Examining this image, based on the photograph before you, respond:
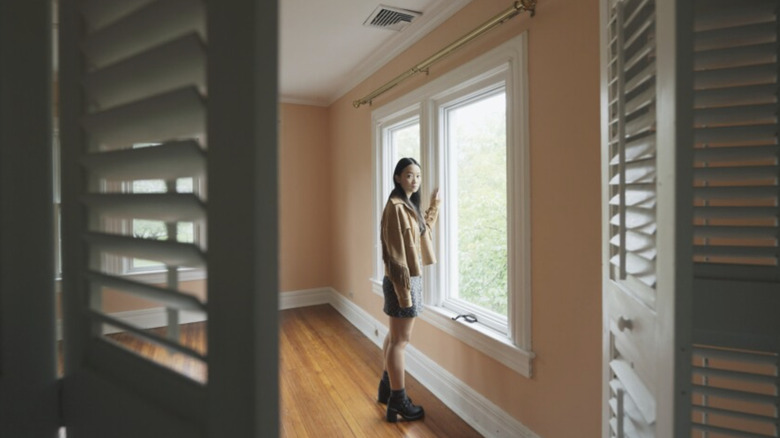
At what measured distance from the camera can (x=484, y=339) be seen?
227cm

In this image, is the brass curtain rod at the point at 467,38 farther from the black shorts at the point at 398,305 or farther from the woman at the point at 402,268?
the black shorts at the point at 398,305

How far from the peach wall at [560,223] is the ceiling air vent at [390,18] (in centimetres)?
46

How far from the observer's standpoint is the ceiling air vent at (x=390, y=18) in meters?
2.65

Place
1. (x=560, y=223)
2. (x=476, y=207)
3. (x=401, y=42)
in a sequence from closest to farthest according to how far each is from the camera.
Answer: (x=560, y=223)
(x=476, y=207)
(x=401, y=42)

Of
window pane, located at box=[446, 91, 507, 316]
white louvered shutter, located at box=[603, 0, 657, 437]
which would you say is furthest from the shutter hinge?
window pane, located at box=[446, 91, 507, 316]

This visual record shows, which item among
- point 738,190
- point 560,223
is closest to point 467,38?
point 560,223

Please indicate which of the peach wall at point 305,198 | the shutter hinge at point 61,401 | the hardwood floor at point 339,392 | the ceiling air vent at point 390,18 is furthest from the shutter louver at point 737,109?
the peach wall at point 305,198

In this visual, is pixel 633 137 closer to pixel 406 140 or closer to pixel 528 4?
pixel 528 4

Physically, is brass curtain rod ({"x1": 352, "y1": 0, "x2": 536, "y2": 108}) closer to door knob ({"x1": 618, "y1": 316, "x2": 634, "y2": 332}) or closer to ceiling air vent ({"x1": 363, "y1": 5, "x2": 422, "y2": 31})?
ceiling air vent ({"x1": 363, "y1": 5, "x2": 422, "y2": 31})

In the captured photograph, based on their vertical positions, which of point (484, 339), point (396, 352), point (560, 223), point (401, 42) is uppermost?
point (401, 42)

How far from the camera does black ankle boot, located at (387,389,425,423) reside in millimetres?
2432

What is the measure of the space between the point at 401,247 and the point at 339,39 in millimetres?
1860

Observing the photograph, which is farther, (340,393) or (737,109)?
(340,393)

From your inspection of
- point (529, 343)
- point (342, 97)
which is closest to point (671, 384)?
point (529, 343)
